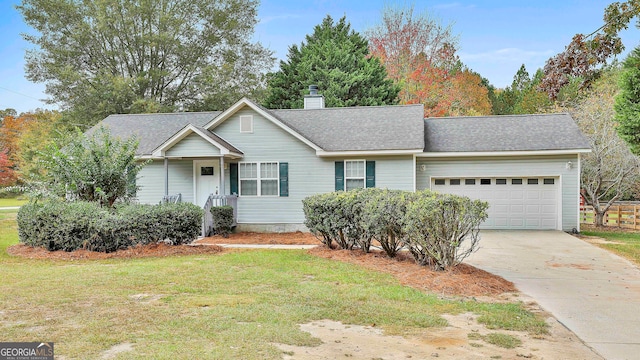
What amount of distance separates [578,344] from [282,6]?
80.7ft

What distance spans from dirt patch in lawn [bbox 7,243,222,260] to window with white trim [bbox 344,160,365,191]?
5.61m

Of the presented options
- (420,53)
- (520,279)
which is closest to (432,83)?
(420,53)

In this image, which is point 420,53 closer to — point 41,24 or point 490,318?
point 41,24

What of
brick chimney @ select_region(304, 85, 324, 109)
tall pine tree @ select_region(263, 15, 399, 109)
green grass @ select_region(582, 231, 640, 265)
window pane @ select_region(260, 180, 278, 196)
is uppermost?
tall pine tree @ select_region(263, 15, 399, 109)

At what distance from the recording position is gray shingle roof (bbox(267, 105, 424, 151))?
15.0m

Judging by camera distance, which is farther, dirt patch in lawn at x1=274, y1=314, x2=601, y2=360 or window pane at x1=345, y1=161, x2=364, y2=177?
window pane at x1=345, y1=161, x2=364, y2=177

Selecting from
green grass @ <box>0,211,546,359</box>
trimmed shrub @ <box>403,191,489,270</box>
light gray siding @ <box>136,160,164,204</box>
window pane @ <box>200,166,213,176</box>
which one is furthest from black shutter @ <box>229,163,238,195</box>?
trimmed shrub @ <box>403,191,489,270</box>

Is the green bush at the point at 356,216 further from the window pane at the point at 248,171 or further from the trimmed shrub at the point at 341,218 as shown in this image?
the window pane at the point at 248,171

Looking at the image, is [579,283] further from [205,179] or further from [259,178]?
[205,179]

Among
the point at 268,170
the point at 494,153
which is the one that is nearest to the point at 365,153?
the point at 268,170

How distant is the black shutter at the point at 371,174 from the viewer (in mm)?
15055

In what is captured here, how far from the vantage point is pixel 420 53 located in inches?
1174

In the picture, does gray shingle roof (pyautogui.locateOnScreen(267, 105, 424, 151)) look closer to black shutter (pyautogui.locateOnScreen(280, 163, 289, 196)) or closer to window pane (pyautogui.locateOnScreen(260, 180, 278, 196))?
black shutter (pyautogui.locateOnScreen(280, 163, 289, 196))

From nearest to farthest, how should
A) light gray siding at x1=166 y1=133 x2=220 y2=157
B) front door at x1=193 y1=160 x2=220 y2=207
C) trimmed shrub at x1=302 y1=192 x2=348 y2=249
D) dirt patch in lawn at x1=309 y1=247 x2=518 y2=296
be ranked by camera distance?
1. dirt patch in lawn at x1=309 y1=247 x2=518 y2=296
2. trimmed shrub at x1=302 y1=192 x2=348 y2=249
3. light gray siding at x1=166 y1=133 x2=220 y2=157
4. front door at x1=193 y1=160 x2=220 y2=207
